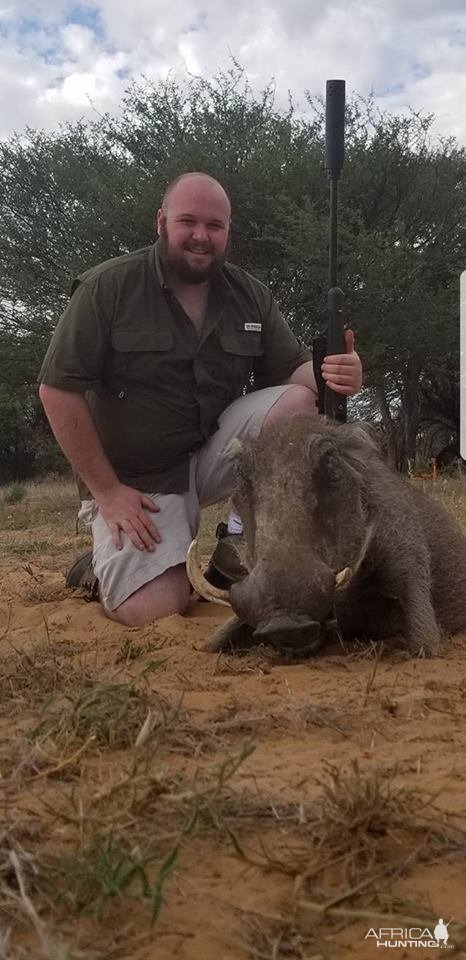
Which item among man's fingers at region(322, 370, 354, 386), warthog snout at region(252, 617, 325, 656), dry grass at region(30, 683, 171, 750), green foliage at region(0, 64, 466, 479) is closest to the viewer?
dry grass at region(30, 683, 171, 750)

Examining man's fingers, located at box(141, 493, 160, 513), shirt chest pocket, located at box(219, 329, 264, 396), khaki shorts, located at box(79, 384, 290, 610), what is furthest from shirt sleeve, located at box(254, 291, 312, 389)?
man's fingers, located at box(141, 493, 160, 513)

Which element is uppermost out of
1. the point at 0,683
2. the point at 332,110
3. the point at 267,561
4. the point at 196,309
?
the point at 332,110

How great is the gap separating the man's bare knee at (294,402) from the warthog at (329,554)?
732mm

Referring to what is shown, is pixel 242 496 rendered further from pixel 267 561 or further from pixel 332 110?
pixel 332 110

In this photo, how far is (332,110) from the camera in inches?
175

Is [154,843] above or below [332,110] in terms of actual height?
below

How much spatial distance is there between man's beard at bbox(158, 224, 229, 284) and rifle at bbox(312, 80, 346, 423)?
1.92 ft

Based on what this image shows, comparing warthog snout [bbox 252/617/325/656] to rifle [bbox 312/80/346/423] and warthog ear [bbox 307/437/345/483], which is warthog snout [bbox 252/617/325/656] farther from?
rifle [bbox 312/80/346/423]

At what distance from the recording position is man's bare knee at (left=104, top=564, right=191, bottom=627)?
403 cm

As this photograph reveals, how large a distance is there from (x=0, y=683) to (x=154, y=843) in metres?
1.14

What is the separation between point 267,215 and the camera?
12.9 metres

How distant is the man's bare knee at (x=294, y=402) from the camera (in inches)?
171

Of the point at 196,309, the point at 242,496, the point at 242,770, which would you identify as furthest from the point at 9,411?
the point at 242,770

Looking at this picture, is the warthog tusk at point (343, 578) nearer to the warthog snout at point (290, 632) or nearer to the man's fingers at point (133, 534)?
the warthog snout at point (290, 632)
